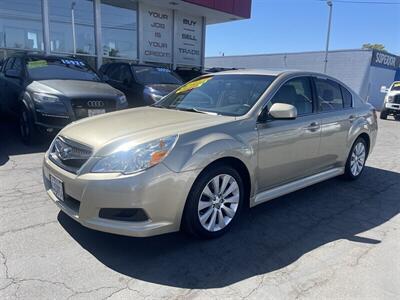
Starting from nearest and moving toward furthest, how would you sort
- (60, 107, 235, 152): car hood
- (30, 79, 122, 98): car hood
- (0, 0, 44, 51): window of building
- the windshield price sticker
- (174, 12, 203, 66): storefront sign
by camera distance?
(60, 107, 235, 152): car hood → (30, 79, 122, 98): car hood → the windshield price sticker → (0, 0, 44, 51): window of building → (174, 12, 203, 66): storefront sign

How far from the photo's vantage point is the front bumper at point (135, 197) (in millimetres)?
2967

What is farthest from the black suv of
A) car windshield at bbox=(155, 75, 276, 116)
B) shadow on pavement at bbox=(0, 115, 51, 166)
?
car windshield at bbox=(155, 75, 276, 116)

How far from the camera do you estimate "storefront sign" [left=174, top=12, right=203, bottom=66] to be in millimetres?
16734

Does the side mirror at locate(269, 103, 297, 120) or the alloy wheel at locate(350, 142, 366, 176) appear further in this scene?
the alloy wheel at locate(350, 142, 366, 176)

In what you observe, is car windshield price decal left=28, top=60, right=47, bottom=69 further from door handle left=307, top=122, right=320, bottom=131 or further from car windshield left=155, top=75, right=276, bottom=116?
door handle left=307, top=122, right=320, bottom=131

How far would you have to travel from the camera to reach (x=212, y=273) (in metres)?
3.01

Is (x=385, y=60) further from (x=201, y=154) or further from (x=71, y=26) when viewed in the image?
(x=201, y=154)

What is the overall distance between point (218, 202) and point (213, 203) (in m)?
0.07

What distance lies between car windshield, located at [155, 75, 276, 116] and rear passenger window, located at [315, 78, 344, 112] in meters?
0.96

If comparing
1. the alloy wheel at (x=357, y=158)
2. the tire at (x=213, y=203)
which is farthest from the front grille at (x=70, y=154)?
the alloy wheel at (x=357, y=158)

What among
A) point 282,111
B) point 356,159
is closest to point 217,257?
point 282,111

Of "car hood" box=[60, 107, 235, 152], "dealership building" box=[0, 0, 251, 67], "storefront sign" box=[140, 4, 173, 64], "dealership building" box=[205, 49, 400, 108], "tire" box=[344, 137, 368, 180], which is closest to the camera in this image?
"car hood" box=[60, 107, 235, 152]

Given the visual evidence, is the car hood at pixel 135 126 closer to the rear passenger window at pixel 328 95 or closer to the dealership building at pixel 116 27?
the rear passenger window at pixel 328 95

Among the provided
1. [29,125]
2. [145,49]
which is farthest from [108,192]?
[145,49]
